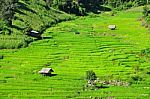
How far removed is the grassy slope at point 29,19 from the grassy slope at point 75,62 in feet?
9.31

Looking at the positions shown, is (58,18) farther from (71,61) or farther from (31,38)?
(71,61)

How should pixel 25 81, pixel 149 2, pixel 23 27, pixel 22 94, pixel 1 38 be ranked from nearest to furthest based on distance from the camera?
pixel 22 94 < pixel 25 81 < pixel 1 38 < pixel 23 27 < pixel 149 2

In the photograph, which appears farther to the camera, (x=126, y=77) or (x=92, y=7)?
(x=92, y=7)

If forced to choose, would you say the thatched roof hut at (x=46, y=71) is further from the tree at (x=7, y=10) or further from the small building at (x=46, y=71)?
the tree at (x=7, y=10)

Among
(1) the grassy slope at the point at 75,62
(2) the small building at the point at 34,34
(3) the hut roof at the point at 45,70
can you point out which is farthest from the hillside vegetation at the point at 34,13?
(3) the hut roof at the point at 45,70

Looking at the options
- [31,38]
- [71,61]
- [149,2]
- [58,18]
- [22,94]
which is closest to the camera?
[22,94]

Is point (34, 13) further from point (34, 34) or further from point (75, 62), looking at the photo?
point (75, 62)

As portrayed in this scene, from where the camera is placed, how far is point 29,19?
122000 millimetres

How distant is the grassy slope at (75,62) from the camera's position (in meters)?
67.3

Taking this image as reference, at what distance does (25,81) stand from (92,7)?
11158cm

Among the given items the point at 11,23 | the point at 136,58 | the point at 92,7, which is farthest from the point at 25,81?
the point at 92,7

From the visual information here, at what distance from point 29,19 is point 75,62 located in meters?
39.1

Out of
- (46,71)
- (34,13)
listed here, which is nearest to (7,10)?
(34,13)

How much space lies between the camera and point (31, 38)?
344 ft
